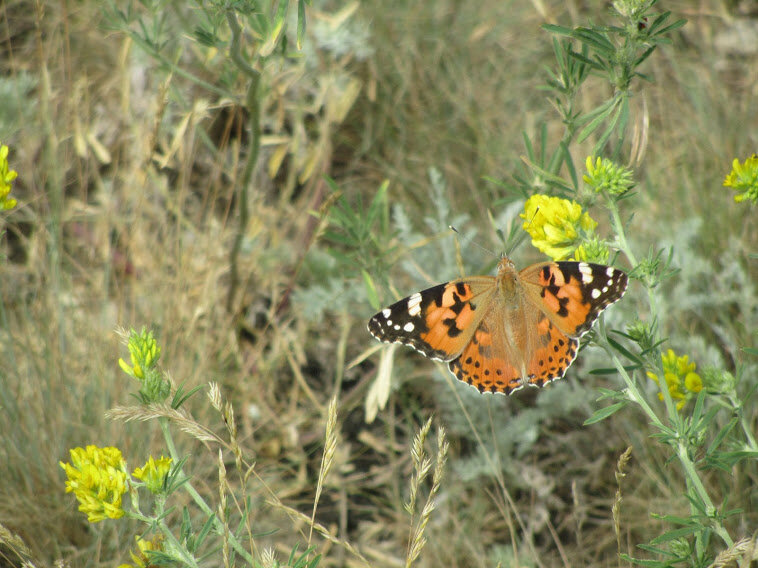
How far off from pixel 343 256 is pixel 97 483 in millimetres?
1115

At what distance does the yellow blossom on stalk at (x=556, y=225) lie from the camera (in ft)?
5.33

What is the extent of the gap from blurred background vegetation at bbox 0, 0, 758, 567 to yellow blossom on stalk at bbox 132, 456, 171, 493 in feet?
1.86

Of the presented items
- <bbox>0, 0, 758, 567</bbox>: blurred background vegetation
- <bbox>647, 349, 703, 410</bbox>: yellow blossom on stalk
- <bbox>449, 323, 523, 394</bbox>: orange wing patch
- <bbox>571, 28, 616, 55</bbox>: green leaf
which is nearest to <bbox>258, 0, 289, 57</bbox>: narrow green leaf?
<bbox>0, 0, 758, 567</bbox>: blurred background vegetation

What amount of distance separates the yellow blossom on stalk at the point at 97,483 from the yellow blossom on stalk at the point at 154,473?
1.6 inches

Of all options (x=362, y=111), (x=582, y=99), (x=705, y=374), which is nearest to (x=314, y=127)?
(x=362, y=111)

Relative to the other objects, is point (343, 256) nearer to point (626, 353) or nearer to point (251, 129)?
point (251, 129)

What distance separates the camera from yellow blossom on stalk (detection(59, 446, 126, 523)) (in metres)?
1.41

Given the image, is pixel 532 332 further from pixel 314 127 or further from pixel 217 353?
pixel 314 127

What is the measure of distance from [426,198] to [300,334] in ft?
3.01

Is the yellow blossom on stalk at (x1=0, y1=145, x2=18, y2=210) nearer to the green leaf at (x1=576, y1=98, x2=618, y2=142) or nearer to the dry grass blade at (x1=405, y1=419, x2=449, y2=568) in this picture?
the dry grass blade at (x1=405, y1=419, x2=449, y2=568)

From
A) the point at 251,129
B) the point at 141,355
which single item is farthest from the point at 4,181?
the point at 251,129

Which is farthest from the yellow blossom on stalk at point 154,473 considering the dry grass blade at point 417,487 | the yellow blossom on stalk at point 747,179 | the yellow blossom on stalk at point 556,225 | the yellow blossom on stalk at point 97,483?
the yellow blossom on stalk at point 747,179

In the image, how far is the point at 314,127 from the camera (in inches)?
140

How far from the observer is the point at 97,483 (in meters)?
1.42
